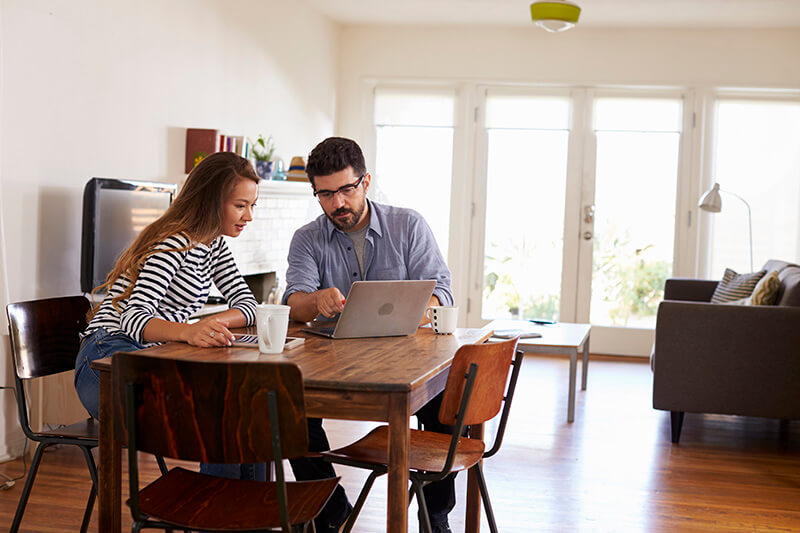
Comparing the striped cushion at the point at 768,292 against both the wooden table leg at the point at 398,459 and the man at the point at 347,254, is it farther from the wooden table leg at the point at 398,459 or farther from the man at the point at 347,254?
the wooden table leg at the point at 398,459

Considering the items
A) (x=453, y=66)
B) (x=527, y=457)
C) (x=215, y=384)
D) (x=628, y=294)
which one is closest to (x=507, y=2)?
(x=453, y=66)

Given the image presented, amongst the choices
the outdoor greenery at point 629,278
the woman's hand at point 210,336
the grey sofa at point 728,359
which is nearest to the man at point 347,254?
the woman's hand at point 210,336

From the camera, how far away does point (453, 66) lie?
23.8ft

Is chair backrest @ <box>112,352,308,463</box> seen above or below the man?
below

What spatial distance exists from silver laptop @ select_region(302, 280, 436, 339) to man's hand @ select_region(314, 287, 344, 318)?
0.08m

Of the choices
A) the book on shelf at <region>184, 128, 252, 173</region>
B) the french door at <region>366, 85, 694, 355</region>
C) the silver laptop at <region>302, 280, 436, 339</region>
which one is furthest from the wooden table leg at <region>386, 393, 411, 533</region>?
the french door at <region>366, 85, 694, 355</region>

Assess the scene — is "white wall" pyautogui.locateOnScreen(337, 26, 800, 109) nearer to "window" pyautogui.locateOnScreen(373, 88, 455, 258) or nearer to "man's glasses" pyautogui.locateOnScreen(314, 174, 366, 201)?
"window" pyautogui.locateOnScreen(373, 88, 455, 258)

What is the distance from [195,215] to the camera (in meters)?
2.34

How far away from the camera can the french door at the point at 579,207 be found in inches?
280

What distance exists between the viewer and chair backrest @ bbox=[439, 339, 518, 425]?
6.56 feet

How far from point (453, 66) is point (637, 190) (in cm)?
195

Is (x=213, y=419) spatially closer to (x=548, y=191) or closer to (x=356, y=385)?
(x=356, y=385)

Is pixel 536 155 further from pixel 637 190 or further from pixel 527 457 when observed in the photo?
pixel 527 457

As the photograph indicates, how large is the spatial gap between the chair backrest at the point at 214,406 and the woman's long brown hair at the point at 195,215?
0.70 meters
